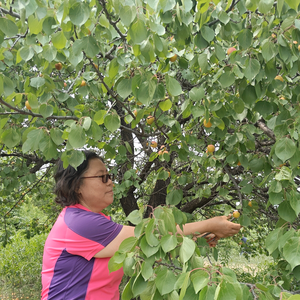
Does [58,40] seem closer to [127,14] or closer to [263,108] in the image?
[127,14]

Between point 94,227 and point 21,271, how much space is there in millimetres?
6054

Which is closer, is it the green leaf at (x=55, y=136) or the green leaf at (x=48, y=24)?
the green leaf at (x=48, y=24)

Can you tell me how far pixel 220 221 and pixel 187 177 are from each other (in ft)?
2.31

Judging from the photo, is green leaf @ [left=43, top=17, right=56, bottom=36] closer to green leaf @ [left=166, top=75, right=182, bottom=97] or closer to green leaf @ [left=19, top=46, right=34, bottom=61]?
green leaf @ [left=19, top=46, right=34, bottom=61]

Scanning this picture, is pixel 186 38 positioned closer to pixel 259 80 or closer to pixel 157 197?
pixel 259 80

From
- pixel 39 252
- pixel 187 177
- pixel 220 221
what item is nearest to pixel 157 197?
pixel 187 177

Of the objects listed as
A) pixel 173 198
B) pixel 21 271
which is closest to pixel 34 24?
pixel 173 198

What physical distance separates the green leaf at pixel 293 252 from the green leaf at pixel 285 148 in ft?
1.05

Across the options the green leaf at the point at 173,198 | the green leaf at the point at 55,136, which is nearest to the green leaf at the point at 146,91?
the green leaf at the point at 55,136

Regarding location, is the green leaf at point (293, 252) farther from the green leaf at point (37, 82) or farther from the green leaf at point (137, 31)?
the green leaf at point (37, 82)

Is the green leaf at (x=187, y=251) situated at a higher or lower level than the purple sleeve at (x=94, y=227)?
higher

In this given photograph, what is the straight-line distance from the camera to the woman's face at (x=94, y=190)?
1.83 metres

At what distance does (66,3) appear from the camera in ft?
3.50

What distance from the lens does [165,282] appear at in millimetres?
1007
